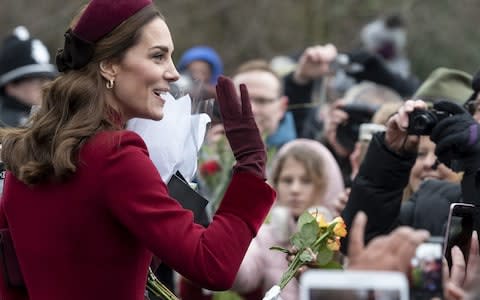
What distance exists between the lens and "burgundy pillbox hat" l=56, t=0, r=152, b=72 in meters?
3.57

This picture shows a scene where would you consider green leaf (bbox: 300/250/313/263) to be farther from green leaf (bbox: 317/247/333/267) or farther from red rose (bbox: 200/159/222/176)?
red rose (bbox: 200/159/222/176)

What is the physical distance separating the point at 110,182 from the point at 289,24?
16.1 m

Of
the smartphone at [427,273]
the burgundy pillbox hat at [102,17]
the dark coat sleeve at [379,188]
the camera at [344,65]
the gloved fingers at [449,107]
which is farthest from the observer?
the camera at [344,65]

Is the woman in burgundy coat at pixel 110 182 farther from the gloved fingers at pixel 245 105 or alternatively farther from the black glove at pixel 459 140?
the black glove at pixel 459 140

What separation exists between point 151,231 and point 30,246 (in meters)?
→ 0.40

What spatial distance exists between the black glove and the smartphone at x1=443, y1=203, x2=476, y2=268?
0.96 feet

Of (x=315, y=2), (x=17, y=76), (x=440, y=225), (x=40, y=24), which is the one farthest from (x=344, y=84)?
(x=40, y=24)

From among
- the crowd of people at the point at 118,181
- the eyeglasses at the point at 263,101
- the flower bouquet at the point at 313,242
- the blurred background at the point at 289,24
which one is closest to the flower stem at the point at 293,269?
the flower bouquet at the point at 313,242

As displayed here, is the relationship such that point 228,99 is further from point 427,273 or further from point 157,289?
point 427,273

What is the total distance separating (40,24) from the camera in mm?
19750

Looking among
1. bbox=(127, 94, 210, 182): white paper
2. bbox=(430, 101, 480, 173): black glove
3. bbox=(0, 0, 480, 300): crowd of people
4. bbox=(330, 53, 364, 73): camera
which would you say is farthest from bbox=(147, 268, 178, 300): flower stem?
bbox=(330, 53, 364, 73): camera

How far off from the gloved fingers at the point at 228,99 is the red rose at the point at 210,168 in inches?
139

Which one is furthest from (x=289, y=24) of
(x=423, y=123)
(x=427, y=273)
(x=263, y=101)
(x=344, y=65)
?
(x=427, y=273)

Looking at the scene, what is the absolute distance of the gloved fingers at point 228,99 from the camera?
353 cm
